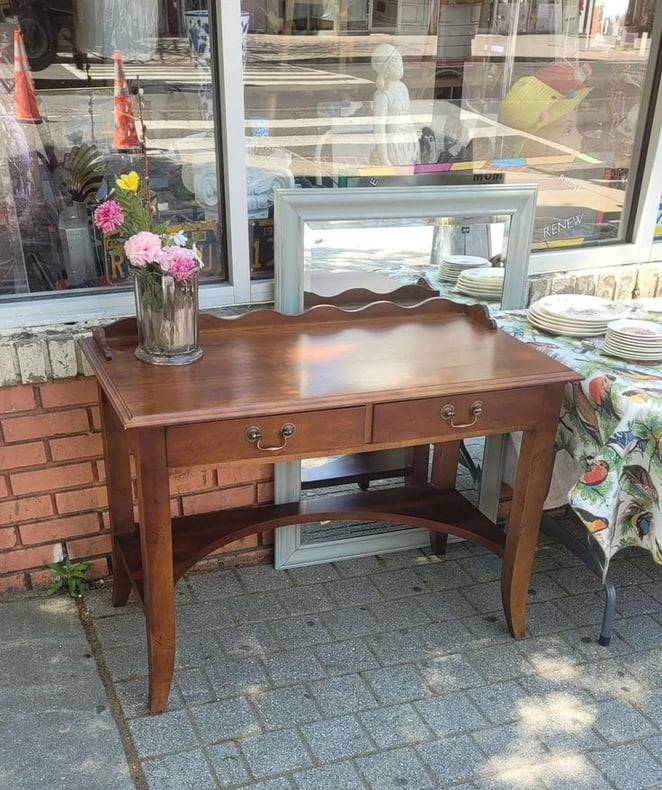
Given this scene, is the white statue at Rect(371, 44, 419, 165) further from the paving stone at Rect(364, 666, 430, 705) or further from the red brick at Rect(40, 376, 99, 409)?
the paving stone at Rect(364, 666, 430, 705)

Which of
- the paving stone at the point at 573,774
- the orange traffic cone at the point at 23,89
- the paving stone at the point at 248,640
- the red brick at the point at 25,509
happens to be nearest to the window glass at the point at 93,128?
the orange traffic cone at the point at 23,89

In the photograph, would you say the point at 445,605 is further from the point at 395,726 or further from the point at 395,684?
the point at 395,726

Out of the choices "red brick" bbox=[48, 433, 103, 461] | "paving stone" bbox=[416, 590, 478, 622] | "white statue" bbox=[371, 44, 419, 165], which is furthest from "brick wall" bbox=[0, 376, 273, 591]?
"white statue" bbox=[371, 44, 419, 165]

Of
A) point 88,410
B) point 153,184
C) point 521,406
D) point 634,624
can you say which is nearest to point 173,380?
point 88,410

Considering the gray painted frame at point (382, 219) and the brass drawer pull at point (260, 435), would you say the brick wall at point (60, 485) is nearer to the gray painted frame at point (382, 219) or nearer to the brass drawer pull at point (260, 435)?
the gray painted frame at point (382, 219)

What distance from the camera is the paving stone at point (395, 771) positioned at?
6.84ft

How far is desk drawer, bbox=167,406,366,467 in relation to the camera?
6.41ft

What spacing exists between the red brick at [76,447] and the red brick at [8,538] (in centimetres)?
29

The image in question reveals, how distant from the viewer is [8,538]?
2652mm

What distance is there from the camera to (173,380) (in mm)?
2092

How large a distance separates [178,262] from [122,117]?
66 cm

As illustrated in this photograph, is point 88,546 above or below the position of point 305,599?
above

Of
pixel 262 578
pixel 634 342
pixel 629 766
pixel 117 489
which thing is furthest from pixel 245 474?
pixel 629 766

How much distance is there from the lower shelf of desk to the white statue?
1189mm
